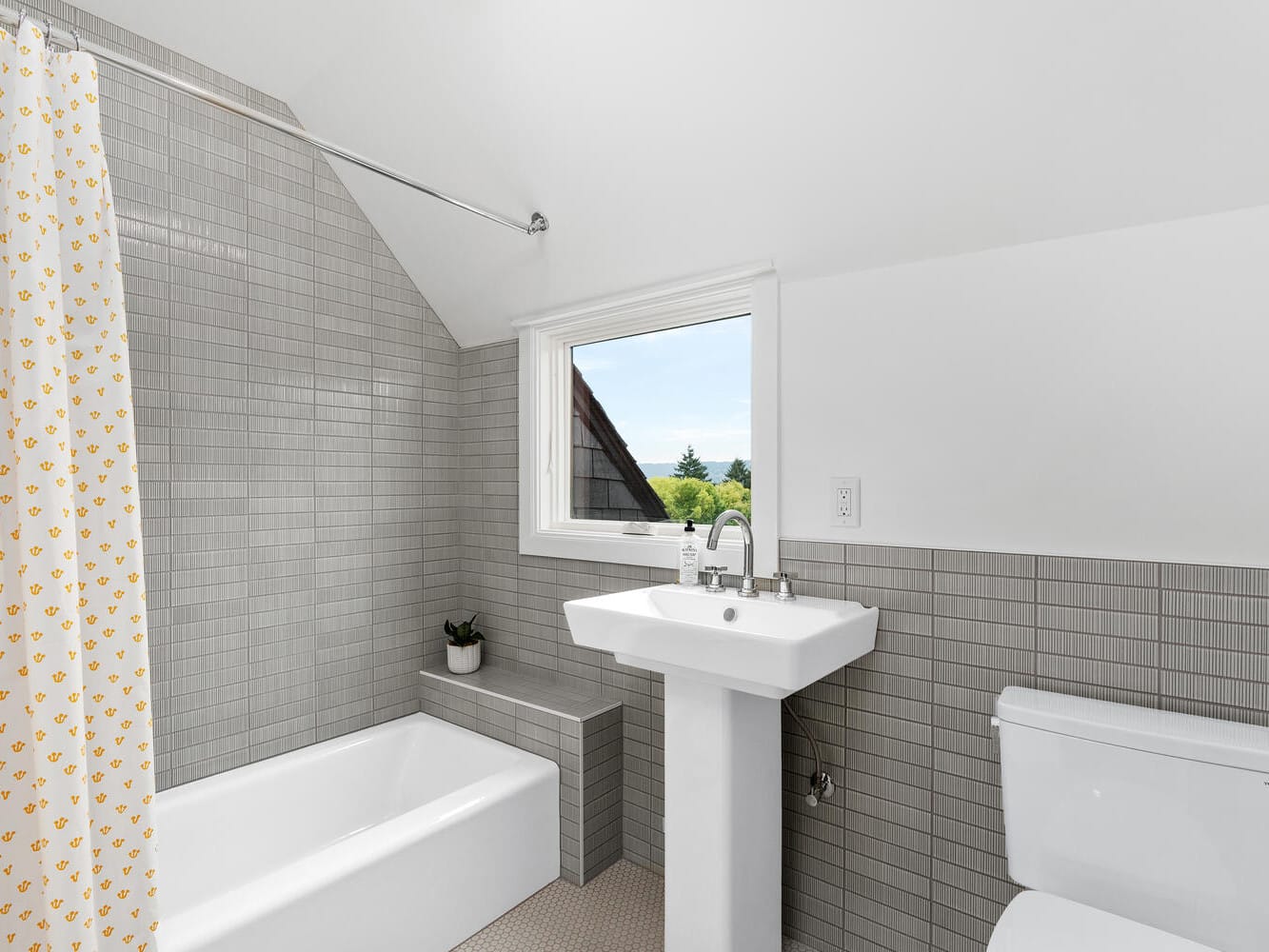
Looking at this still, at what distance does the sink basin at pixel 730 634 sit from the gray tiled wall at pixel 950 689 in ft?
0.44

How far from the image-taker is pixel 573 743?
84.8 inches

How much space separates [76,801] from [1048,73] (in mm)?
2079

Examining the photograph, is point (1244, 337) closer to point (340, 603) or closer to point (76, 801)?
point (76, 801)

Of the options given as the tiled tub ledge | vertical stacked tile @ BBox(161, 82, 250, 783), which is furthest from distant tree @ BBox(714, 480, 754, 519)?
vertical stacked tile @ BBox(161, 82, 250, 783)

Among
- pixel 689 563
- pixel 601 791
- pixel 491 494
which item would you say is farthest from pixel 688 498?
pixel 601 791

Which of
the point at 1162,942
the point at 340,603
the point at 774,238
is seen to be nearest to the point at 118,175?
the point at 340,603

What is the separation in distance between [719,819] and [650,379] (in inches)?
55.3

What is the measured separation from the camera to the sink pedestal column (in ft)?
5.31

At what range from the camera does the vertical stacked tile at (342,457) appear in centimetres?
238

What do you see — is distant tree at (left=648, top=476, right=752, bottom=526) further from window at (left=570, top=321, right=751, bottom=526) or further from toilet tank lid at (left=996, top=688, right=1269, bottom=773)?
toilet tank lid at (left=996, top=688, right=1269, bottom=773)

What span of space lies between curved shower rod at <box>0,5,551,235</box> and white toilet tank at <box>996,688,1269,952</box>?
1.82 metres

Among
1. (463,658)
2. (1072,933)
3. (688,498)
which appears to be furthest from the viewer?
(463,658)

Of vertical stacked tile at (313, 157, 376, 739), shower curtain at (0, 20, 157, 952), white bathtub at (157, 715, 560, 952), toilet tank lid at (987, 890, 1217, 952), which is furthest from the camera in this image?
vertical stacked tile at (313, 157, 376, 739)

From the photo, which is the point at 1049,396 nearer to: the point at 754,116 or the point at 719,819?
the point at 754,116
